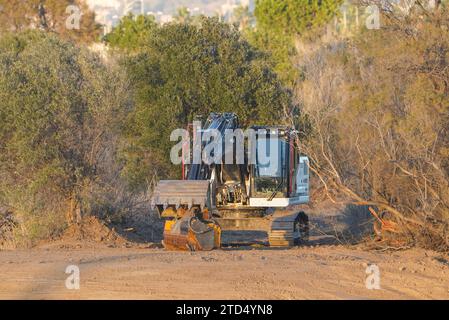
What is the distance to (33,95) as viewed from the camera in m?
21.0

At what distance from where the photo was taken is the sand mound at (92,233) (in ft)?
67.8

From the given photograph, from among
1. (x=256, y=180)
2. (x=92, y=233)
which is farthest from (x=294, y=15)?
(x=92, y=233)

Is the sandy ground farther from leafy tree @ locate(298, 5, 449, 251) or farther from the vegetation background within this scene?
the vegetation background

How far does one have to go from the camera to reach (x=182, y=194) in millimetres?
17922

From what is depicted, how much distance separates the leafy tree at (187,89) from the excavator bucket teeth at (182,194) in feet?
24.3

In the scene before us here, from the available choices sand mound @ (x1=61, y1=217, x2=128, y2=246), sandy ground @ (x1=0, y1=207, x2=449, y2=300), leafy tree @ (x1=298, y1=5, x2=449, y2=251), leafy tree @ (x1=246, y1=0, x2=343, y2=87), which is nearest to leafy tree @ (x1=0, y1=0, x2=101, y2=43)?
leafy tree @ (x1=246, y1=0, x2=343, y2=87)

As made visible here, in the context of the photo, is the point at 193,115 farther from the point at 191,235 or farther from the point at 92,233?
the point at 191,235

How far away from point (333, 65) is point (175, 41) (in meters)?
15.2

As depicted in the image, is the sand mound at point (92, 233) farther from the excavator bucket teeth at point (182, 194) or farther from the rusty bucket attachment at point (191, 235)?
the excavator bucket teeth at point (182, 194)

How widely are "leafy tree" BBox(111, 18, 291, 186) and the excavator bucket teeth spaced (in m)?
7.41

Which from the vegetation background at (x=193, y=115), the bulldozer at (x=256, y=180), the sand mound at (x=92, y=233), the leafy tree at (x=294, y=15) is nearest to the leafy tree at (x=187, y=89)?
the vegetation background at (x=193, y=115)

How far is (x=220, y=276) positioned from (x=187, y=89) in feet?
46.4

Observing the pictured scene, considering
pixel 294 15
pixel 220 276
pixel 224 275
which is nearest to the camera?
pixel 220 276
